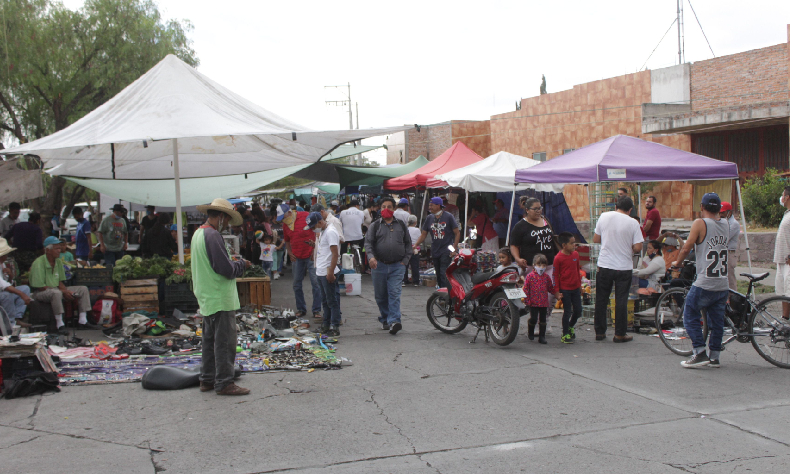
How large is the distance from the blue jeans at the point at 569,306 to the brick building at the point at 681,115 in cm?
1399

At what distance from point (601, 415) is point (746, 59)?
20927 mm

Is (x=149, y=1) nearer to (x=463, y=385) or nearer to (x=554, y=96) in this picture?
(x=554, y=96)

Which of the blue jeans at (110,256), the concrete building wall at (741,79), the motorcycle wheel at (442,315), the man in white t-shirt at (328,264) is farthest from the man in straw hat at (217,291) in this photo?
the concrete building wall at (741,79)

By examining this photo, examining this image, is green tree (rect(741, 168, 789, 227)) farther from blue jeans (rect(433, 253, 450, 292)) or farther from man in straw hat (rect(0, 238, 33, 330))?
man in straw hat (rect(0, 238, 33, 330))

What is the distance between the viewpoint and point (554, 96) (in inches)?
1139

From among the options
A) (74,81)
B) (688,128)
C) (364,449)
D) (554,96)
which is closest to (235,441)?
(364,449)

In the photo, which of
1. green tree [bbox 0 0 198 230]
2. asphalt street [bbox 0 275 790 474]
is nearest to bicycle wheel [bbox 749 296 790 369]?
asphalt street [bbox 0 275 790 474]

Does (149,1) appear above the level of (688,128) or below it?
above

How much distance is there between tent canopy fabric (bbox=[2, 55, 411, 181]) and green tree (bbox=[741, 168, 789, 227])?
1215cm

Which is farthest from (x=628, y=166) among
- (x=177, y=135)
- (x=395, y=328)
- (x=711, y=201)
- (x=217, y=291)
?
(x=177, y=135)

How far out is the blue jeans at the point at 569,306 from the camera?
8172mm

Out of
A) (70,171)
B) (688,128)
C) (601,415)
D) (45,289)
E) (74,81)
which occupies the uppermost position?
(74,81)

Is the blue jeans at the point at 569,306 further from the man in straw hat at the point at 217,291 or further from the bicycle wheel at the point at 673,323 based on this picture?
the man in straw hat at the point at 217,291

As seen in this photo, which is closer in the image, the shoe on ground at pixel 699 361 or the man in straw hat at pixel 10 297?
the shoe on ground at pixel 699 361
